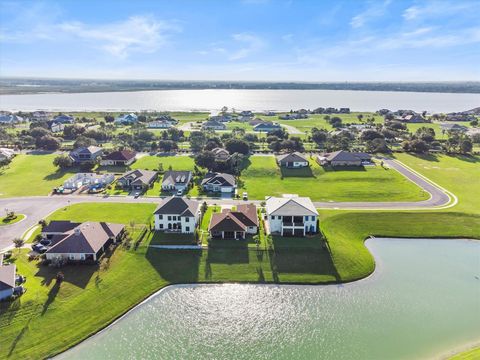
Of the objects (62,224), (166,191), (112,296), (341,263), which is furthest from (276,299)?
(166,191)

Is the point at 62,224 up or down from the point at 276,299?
up

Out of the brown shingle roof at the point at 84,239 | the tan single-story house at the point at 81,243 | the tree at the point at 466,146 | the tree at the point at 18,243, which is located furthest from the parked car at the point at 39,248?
the tree at the point at 466,146

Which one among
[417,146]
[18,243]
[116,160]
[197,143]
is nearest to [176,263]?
[18,243]

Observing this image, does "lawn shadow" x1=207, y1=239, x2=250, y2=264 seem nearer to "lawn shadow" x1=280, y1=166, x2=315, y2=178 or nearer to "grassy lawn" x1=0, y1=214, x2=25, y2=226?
"grassy lawn" x1=0, y1=214, x2=25, y2=226

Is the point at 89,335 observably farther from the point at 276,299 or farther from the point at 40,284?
the point at 276,299

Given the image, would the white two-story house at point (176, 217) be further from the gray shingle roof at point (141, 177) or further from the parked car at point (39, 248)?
the gray shingle roof at point (141, 177)
